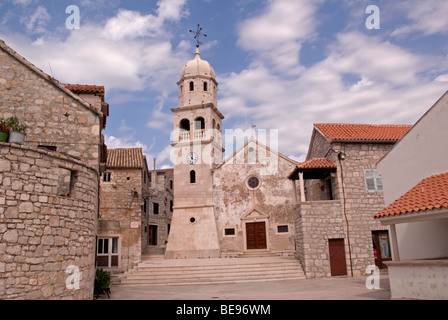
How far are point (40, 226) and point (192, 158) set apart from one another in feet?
59.7

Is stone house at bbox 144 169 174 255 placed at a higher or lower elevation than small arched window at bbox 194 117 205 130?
lower

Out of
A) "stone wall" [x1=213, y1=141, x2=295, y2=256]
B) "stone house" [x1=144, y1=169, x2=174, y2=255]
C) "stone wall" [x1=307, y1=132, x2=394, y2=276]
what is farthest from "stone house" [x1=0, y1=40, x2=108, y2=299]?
"stone house" [x1=144, y1=169, x2=174, y2=255]

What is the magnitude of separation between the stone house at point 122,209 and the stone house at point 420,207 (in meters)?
14.3

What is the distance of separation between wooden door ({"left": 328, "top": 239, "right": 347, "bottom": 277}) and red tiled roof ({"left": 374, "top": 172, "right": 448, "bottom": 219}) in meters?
7.59

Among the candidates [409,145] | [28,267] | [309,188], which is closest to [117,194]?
[309,188]

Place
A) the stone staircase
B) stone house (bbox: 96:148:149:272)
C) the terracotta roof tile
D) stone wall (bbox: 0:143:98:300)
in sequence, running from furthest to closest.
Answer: the terracotta roof tile, stone house (bbox: 96:148:149:272), the stone staircase, stone wall (bbox: 0:143:98:300)

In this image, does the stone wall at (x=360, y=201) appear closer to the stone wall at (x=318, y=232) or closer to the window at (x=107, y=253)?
the stone wall at (x=318, y=232)

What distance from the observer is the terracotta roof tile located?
79.2ft

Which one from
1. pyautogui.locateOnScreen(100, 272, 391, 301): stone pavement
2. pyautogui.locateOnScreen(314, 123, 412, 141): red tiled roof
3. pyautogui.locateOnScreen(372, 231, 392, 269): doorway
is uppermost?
pyautogui.locateOnScreen(314, 123, 412, 141): red tiled roof

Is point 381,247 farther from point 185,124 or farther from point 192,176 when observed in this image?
point 185,124

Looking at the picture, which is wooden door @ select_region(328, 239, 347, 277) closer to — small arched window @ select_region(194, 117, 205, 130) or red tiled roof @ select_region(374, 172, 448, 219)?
red tiled roof @ select_region(374, 172, 448, 219)

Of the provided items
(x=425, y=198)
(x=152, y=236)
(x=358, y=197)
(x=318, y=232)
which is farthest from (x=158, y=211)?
(x=425, y=198)

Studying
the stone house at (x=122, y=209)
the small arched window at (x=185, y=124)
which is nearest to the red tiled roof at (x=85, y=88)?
the stone house at (x=122, y=209)

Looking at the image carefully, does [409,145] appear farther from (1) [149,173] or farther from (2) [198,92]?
(1) [149,173]
